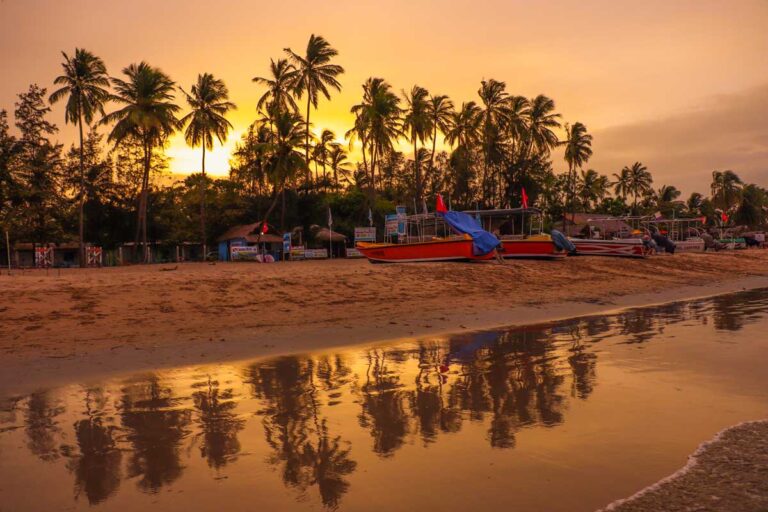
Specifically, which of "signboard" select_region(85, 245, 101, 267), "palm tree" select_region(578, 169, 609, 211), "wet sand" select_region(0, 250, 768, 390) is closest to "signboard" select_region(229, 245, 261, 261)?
"signboard" select_region(85, 245, 101, 267)

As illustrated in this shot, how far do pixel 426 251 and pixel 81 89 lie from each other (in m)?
27.0

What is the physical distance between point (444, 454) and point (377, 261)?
22.4 m

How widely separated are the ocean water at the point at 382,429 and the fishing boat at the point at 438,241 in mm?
14074

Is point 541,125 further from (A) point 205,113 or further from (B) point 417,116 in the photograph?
(A) point 205,113

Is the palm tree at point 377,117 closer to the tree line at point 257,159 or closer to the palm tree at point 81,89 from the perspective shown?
the tree line at point 257,159

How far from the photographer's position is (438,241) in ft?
79.8

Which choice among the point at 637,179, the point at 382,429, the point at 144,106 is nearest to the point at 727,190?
the point at 637,179

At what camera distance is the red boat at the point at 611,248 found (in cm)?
3050

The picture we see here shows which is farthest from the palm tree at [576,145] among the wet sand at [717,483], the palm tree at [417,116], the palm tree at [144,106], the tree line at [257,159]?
the wet sand at [717,483]

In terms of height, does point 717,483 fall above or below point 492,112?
below

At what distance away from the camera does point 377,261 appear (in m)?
27.4

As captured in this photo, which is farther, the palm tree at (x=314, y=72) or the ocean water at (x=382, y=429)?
the palm tree at (x=314, y=72)

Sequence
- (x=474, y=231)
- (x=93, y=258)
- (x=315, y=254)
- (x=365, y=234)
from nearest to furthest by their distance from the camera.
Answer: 1. (x=474, y=231)
2. (x=93, y=258)
3. (x=365, y=234)
4. (x=315, y=254)

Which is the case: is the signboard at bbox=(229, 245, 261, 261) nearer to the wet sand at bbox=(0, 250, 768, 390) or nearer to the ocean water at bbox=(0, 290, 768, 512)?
the wet sand at bbox=(0, 250, 768, 390)
